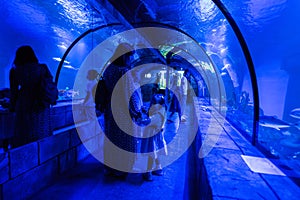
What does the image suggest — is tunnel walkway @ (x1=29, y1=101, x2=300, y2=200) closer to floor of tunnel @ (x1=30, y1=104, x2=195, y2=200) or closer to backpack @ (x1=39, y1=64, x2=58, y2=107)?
floor of tunnel @ (x1=30, y1=104, x2=195, y2=200)

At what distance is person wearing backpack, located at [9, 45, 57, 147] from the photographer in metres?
2.50

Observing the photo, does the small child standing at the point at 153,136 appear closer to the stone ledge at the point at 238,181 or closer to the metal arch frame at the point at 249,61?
the stone ledge at the point at 238,181

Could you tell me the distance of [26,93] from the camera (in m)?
2.58

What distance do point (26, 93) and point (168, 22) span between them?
406 centimetres

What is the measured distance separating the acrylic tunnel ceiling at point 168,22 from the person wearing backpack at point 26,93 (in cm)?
145

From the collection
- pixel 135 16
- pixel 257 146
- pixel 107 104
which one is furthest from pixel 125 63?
pixel 257 146

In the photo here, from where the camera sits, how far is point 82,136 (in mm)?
3830

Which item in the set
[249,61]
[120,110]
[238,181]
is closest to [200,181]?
[238,181]

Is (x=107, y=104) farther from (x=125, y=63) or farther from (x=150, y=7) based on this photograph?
(x=150, y=7)

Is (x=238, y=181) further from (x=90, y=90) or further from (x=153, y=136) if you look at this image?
(x=90, y=90)

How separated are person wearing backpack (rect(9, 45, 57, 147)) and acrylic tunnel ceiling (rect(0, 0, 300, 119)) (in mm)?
1448

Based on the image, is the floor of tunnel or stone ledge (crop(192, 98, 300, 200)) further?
the floor of tunnel

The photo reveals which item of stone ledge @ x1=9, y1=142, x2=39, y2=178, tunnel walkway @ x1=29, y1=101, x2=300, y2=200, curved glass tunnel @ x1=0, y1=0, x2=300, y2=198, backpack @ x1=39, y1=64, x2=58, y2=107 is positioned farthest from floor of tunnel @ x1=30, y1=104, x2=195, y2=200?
curved glass tunnel @ x1=0, y1=0, x2=300, y2=198

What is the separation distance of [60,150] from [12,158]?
0.97 metres
